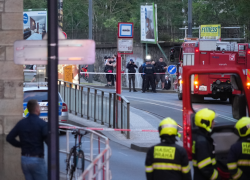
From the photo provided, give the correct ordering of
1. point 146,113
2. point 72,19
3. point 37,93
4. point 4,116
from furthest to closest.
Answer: point 72,19 < point 146,113 < point 37,93 < point 4,116

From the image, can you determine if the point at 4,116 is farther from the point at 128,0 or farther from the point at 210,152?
the point at 128,0

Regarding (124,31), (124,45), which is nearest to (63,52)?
(124,45)

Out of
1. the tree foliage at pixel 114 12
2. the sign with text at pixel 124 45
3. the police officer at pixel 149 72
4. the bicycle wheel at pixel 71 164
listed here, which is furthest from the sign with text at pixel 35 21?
the bicycle wheel at pixel 71 164

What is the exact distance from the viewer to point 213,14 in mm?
42938

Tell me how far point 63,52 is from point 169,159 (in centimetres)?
152

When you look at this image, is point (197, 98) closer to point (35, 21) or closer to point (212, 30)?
point (35, 21)

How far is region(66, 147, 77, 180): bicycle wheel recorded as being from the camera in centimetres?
790

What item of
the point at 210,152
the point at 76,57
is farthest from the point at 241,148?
the point at 76,57

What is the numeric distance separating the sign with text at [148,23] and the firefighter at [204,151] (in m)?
29.6

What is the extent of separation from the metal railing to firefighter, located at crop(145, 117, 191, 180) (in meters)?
→ 7.80

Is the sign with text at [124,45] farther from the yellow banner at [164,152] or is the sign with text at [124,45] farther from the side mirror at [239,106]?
the yellow banner at [164,152]

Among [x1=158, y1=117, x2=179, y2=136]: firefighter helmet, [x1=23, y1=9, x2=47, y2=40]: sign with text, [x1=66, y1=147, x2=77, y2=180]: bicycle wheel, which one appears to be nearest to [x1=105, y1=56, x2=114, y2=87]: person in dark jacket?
[x1=23, y1=9, x2=47, y2=40]: sign with text

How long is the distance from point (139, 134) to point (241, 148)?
8224 millimetres

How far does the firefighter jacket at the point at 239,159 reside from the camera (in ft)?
18.6
